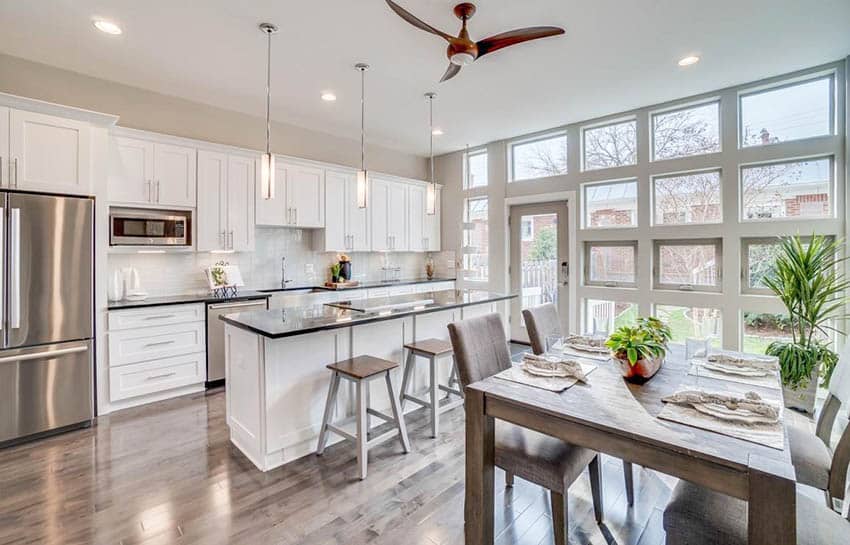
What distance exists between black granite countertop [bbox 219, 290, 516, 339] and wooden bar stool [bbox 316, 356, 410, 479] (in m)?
0.29

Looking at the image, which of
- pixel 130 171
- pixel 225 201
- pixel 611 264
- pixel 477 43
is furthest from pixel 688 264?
pixel 130 171

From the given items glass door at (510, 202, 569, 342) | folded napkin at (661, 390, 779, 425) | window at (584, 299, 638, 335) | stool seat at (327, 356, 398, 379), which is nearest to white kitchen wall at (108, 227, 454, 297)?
glass door at (510, 202, 569, 342)

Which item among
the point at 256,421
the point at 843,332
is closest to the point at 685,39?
the point at 843,332

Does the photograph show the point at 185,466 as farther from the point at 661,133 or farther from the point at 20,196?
the point at 661,133

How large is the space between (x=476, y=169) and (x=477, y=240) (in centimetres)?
116

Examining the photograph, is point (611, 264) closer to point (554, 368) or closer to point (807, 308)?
point (807, 308)

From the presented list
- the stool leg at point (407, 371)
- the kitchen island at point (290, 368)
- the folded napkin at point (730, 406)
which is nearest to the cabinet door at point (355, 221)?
the kitchen island at point (290, 368)

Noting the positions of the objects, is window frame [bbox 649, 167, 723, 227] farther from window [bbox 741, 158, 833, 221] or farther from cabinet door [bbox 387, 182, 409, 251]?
cabinet door [bbox 387, 182, 409, 251]

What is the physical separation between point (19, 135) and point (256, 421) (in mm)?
2772

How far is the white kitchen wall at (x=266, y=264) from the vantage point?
13.2ft

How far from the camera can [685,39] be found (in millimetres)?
3074

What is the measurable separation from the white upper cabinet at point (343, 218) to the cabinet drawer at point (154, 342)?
1.90 m

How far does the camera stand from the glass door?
5.34 m

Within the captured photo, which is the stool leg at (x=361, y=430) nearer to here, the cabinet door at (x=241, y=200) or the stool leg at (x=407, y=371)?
the stool leg at (x=407, y=371)
